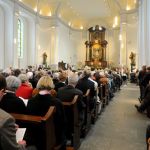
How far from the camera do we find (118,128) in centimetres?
614

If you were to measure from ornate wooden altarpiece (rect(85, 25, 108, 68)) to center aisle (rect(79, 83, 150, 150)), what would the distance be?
23869mm

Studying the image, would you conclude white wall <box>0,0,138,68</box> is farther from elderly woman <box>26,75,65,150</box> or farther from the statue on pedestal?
elderly woman <box>26,75,65,150</box>

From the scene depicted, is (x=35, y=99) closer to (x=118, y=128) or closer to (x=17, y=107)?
(x=17, y=107)

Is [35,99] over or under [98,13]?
under

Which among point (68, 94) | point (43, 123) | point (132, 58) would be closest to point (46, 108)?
point (43, 123)

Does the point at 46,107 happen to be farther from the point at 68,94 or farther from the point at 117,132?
the point at 117,132

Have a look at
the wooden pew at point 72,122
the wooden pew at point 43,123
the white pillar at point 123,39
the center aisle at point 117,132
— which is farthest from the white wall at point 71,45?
the wooden pew at point 43,123

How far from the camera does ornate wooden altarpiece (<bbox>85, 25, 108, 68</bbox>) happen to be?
31.7 m

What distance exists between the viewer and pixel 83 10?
94.2 feet

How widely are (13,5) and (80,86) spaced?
1386 centimetres

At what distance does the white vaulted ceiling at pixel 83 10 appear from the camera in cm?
2399

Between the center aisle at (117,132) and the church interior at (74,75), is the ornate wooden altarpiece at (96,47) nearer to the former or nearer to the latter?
the church interior at (74,75)

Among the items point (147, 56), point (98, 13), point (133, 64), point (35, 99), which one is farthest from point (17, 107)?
point (98, 13)

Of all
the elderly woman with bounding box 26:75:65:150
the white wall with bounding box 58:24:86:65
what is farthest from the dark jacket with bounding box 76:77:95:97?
the white wall with bounding box 58:24:86:65
